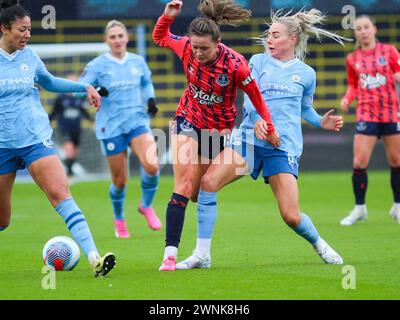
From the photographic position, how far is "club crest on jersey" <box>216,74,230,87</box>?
7773mm

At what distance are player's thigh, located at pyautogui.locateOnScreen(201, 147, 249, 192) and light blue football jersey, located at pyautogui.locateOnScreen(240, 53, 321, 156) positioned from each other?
8.3 inches

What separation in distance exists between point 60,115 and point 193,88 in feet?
43.5

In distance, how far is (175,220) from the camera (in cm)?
790

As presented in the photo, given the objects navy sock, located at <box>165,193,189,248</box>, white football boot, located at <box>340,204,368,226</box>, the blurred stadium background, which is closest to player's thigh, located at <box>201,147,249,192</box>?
navy sock, located at <box>165,193,189,248</box>

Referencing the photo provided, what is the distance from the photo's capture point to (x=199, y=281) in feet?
23.9

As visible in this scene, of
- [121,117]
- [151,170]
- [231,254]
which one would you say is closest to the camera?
[231,254]

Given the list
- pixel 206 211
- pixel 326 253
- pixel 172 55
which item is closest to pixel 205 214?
pixel 206 211

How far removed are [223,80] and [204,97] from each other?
254mm

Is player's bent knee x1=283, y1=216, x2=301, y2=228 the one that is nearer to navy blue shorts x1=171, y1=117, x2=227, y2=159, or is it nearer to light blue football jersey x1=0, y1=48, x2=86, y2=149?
navy blue shorts x1=171, y1=117, x2=227, y2=159

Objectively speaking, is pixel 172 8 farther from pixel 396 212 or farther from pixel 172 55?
pixel 172 55

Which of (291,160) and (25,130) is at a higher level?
(25,130)

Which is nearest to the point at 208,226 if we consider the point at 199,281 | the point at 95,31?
the point at 199,281

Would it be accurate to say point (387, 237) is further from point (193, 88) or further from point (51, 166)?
point (51, 166)

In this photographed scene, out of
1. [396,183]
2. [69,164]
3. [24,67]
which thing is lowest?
[69,164]
